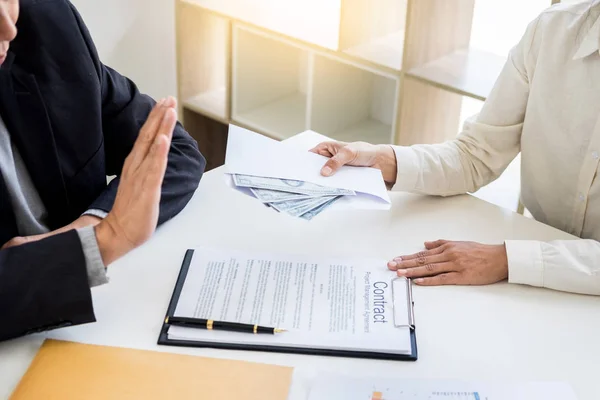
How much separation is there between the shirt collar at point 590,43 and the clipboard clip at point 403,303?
0.63 m

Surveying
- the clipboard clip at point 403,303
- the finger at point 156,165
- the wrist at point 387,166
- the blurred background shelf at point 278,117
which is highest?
the finger at point 156,165

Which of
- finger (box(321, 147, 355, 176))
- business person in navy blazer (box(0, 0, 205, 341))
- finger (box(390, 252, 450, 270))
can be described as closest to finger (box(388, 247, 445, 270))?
finger (box(390, 252, 450, 270))

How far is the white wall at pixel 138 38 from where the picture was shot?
2.94 m

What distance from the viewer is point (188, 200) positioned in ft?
5.07

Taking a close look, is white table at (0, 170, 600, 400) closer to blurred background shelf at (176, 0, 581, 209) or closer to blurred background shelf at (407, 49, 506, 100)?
blurred background shelf at (407, 49, 506, 100)

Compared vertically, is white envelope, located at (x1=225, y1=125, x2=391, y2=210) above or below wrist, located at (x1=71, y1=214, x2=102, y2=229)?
above

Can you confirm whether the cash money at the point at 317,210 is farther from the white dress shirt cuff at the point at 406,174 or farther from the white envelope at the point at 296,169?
the white dress shirt cuff at the point at 406,174

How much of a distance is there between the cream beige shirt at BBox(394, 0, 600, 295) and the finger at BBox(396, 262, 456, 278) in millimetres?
295

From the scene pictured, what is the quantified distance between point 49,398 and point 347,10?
5.88ft

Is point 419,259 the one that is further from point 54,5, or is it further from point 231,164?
point 54,5

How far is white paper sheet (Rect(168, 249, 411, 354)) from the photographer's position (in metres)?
1.17

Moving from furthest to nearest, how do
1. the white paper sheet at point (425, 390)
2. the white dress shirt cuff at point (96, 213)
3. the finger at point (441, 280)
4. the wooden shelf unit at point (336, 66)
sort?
the wooden shelf unit at point (336, 66) < the white dress shirt cuff at point (96, 213) < the finger at point (441, 280) < the white paper sheet at point (425, 390)

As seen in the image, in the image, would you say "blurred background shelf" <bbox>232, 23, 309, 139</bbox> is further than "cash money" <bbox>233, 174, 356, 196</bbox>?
Yes

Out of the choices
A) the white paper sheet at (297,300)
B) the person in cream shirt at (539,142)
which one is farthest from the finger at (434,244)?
the white paper sheet at (297,300)
